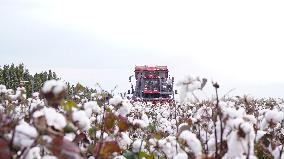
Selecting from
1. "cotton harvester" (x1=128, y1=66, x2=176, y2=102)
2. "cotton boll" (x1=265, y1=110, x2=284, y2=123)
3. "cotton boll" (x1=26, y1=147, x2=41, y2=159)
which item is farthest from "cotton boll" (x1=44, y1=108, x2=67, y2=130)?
"cotton harvester" (x1=128, y1=66, x2=176, y2=102)

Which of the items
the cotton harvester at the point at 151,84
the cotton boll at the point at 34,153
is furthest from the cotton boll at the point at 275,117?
the cotton harvester at the point at 151,84

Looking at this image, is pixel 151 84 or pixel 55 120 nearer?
pixel 55 120

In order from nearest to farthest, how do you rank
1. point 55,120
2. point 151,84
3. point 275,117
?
point 55,120 → point 275,117 → point 151,84

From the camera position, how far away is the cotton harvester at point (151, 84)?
95.7ft

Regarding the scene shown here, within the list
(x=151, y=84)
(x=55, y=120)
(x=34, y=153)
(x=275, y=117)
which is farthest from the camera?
(x=151, y=84)

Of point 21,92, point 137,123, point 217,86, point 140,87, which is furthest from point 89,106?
point 140,87

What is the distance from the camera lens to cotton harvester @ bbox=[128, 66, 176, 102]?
2916 centimetres

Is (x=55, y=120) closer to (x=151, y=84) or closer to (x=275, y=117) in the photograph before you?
(x=275, y=117)

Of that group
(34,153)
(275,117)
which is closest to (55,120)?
(34,153)

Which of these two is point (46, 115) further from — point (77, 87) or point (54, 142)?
point (77, 87)

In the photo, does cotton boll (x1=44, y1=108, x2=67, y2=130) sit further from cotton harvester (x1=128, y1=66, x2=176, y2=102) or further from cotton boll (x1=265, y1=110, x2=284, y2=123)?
cotton harvester (x1=128, y1=66, x2=176, y2=102)

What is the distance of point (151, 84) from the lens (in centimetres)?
2972

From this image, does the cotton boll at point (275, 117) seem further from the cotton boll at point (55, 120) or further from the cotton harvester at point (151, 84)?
the cotton harvester at point (151, 84)

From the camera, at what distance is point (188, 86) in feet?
8.28
